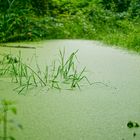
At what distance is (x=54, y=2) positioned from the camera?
571 centimetres

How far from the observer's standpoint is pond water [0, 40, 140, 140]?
58.1 inches

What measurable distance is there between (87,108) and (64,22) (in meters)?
3.63

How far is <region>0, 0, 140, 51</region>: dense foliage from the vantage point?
4430mm

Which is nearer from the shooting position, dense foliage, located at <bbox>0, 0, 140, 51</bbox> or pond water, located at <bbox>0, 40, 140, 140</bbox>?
pond water, located at <bbox>0, 40, 140, 140</bbox>

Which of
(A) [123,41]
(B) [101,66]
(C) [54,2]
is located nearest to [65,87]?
(B) [101,66]

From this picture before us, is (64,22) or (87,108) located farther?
(64,22)

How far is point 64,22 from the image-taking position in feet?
17.6

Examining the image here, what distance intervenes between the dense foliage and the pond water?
144 cm

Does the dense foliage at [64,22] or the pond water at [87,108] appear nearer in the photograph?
A: the pond water at [87,108]

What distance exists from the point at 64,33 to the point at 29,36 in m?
0.64

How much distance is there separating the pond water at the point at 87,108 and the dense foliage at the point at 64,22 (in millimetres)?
1435

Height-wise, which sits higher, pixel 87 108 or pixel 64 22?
pixel 87 108

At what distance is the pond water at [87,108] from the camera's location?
1.47 m

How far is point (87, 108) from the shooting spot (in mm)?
1800
